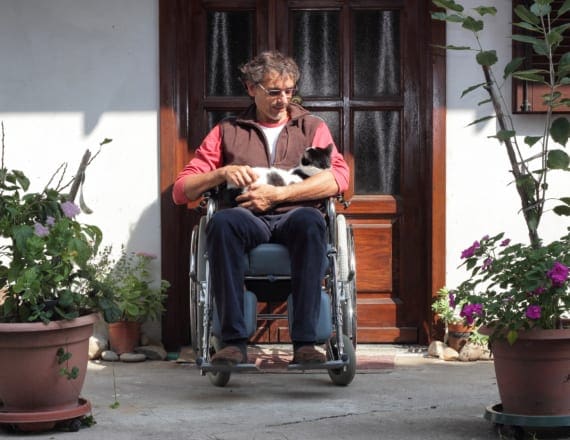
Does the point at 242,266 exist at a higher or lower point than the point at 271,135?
lower

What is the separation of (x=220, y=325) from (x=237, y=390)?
33cm

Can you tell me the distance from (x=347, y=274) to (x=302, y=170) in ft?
1.49

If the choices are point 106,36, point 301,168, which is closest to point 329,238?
point 301,168

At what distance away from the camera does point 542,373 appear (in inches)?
132

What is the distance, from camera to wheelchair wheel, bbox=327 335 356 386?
4441 millimetres

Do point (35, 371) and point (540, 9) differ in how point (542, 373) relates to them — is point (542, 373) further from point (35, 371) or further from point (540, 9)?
point (35, 371)

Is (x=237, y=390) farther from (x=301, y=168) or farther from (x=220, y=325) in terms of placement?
(x=301, y=168)

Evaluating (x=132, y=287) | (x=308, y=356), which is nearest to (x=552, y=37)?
(x=308, y=356)

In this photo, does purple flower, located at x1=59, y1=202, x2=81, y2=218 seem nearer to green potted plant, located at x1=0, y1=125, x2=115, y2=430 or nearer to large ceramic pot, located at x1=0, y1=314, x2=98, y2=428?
green potted plant, located at x1=0, y1=125, x2=115, y2=430

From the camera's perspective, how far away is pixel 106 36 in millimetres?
5402

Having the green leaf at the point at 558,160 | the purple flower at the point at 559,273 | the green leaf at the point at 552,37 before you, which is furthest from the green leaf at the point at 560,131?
the purple flower at the point at 559,273

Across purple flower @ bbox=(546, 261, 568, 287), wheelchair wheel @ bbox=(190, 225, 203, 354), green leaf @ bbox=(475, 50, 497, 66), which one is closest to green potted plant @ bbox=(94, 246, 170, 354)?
wheelchair wheel @ bbox=(190, 225, 203, 354)

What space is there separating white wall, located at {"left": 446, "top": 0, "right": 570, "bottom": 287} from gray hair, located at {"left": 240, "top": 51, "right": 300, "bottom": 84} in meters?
1.00

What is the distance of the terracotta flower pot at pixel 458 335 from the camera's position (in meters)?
5.23
